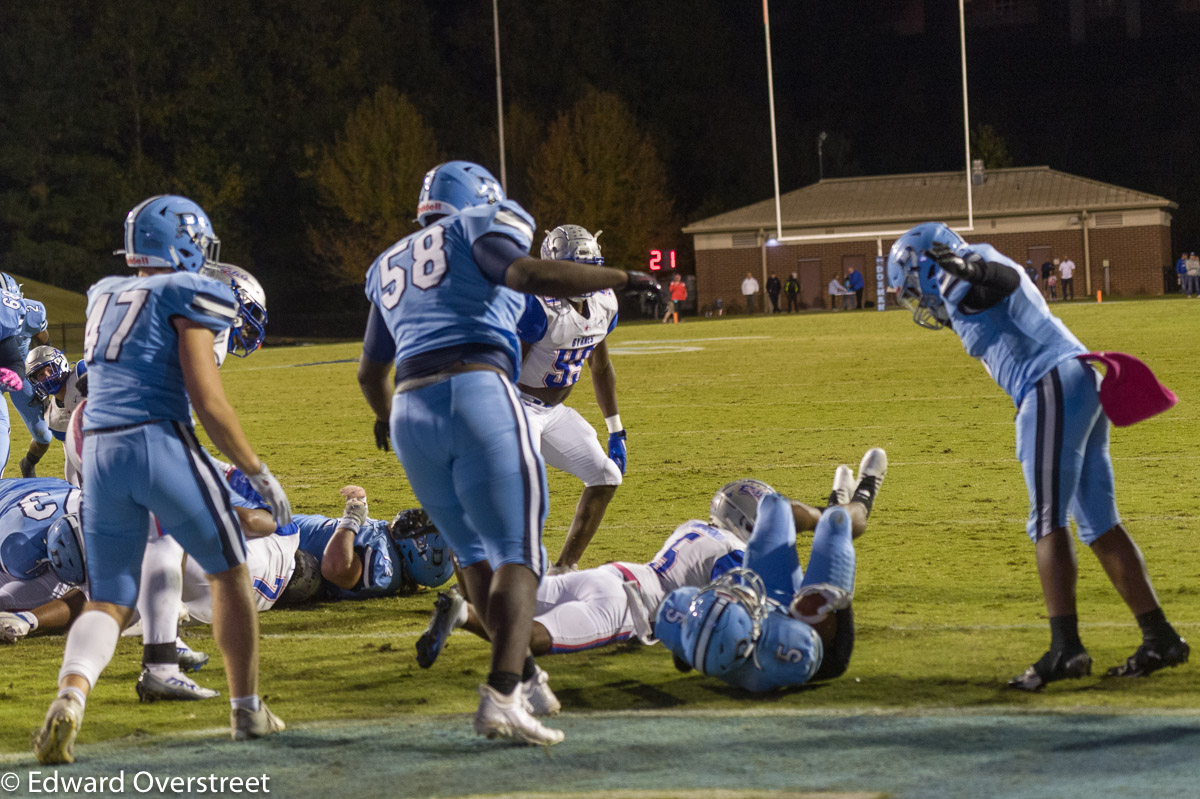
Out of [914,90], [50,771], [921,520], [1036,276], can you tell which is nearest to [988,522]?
[921,520]

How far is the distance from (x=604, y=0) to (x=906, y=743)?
6620 cm

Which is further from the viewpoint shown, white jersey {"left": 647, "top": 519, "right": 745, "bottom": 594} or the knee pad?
white jersey {"left": 647, "top": 519, "right": 745, "bottom": 594}

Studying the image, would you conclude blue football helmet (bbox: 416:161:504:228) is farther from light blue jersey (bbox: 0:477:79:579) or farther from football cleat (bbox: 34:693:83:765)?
light blue jersey (bbox: 0:477:79:579)

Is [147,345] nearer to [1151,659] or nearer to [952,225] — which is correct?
[1151,659]

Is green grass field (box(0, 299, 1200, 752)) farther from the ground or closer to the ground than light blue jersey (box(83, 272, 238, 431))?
closer to the ground

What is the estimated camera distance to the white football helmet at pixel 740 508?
5828 millimetres

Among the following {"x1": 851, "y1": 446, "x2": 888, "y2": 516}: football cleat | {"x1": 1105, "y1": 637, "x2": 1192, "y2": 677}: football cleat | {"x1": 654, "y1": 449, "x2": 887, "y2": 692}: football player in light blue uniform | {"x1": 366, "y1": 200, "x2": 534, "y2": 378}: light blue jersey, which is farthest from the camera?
{"x1": 851, "y1": 446, "x2": 888, "y2": 516}: football cleat

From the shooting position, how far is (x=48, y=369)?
31.8 feet

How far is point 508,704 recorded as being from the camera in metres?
4.36

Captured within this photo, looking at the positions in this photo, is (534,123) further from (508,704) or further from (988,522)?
(508,704)

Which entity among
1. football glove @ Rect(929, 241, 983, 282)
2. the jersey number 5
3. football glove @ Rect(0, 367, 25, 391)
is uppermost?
the jersey number 5

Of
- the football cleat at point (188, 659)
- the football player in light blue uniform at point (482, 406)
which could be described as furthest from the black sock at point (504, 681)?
the football cleat at point (188, 659)

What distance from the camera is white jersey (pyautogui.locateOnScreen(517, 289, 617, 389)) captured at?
22.9ft

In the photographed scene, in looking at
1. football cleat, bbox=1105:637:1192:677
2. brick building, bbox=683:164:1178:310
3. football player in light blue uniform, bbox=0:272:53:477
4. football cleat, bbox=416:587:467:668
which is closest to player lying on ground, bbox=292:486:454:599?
football cleat, bbox=416:587:467:668
